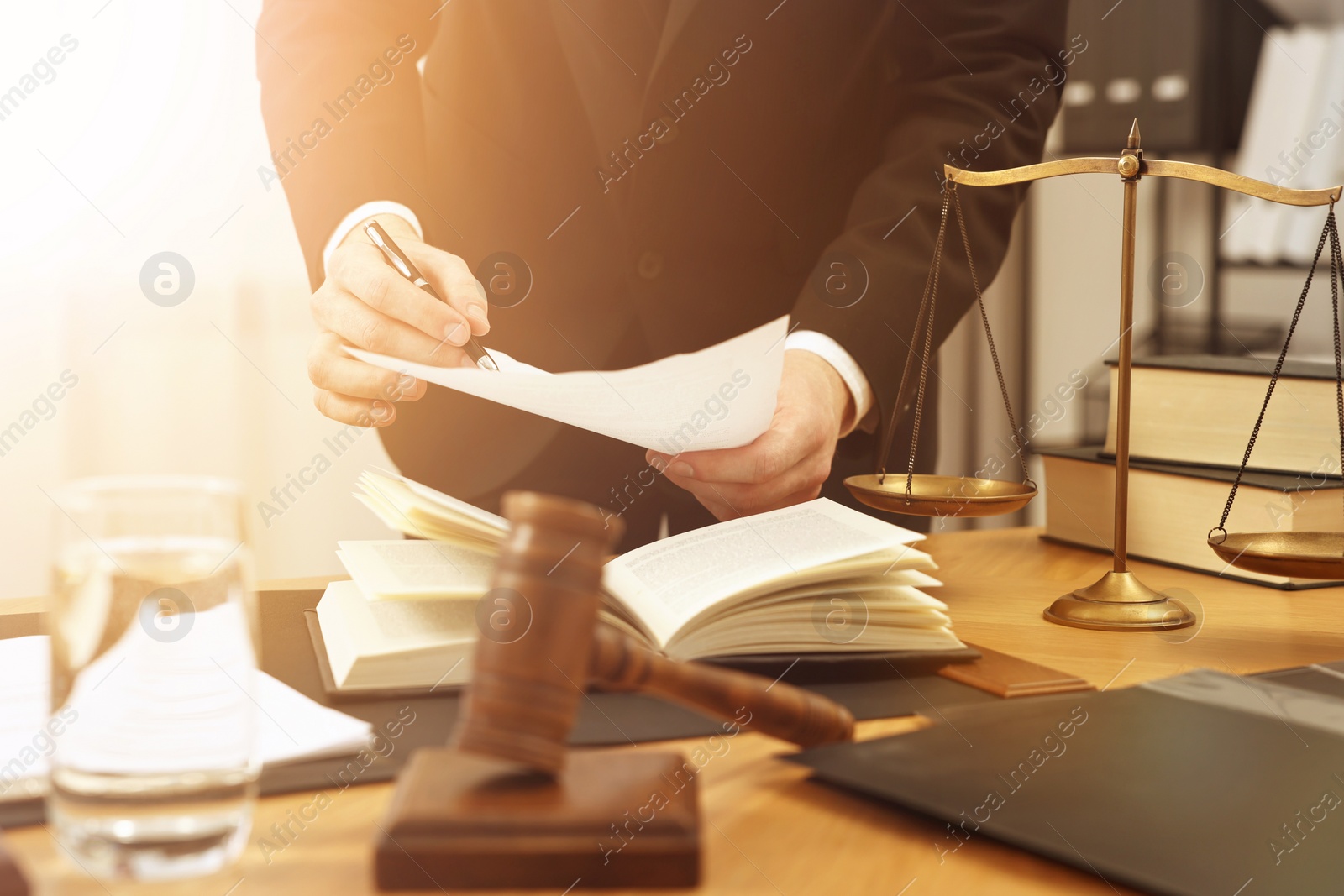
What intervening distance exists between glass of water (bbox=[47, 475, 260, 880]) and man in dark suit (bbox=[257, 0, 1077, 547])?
0.97m

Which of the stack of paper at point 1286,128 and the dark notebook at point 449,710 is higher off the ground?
the stack of paper at point 1286,128

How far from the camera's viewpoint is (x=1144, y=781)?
0.55 metres

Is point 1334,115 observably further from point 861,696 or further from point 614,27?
point 861,696

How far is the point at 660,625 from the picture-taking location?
71cm

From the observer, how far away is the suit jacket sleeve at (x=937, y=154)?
125 centimetres

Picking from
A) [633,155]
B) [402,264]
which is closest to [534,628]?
[402,264]

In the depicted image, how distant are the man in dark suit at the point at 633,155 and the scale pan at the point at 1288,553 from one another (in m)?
0.51

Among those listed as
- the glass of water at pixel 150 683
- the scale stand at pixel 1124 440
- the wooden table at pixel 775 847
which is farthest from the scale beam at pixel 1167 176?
the glass of water at pixel 150 683

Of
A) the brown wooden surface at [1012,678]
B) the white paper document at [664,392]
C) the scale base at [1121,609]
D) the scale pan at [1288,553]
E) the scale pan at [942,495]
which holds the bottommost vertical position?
the brown wooden surface at [1012,678]

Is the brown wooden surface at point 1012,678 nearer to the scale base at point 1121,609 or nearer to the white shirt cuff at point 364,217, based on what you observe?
the scale base at point 1121,609

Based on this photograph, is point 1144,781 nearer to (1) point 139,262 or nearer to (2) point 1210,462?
(2) point 1210,462

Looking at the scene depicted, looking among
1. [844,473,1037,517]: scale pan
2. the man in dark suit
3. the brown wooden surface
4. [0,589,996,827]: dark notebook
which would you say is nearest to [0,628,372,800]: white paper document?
[0,589,996,827]: dark notebook

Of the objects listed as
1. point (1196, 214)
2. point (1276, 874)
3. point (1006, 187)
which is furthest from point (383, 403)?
point (1196, 214)

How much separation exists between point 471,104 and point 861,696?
1162mm
